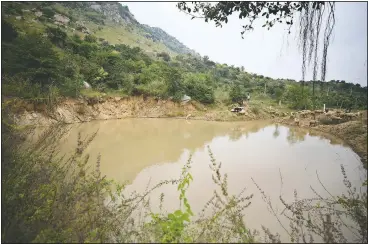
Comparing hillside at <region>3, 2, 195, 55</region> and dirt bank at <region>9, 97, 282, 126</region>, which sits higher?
hillside at <region>3, 2, 195, 55</region>

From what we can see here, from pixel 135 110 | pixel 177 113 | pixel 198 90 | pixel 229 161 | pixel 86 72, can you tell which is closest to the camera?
pixel 229 161

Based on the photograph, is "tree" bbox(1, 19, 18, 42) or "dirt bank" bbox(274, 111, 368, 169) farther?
"tree" bbox(1, 19, 18, 42)

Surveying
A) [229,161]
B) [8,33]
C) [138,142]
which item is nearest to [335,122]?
[229,161]

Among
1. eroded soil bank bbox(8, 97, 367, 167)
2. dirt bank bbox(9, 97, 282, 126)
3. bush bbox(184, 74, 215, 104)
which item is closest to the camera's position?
eroded soil bank bbox(8, 97, 367, 167)

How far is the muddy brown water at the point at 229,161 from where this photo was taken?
623 cm

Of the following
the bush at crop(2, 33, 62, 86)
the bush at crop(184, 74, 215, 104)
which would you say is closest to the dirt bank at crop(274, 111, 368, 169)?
the bush at crop(184, 74, 215, 104)

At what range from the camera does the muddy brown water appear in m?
6.23

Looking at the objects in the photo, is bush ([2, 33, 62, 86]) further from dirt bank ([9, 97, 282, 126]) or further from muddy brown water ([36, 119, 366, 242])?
muddy brown water ([36, 119, 366, 242])

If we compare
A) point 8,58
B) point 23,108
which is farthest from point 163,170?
point 8,58

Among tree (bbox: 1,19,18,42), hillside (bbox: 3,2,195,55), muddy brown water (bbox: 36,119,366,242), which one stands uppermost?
hillside (bbox: 3,2,195,55)

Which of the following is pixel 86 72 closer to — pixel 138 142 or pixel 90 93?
pixel 90 93

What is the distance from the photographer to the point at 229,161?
31.3 ft

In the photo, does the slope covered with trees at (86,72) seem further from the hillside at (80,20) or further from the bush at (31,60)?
the hillside at (80,20)

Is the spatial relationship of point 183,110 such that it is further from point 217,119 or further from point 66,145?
point 66,145
